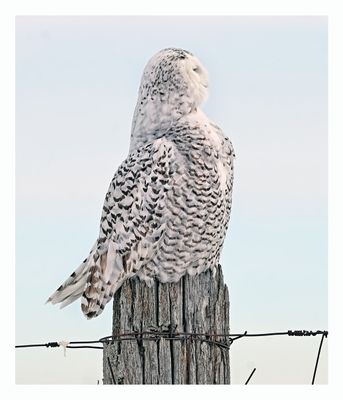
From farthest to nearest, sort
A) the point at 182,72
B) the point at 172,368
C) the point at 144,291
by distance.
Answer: the point at 182,72
the point at 144,291
the point at 172,368

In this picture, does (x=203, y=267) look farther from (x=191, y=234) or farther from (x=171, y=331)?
(x=171, y=331)

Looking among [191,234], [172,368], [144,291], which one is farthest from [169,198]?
[172,368]

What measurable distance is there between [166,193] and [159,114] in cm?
44

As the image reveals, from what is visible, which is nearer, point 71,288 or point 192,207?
point 192,207

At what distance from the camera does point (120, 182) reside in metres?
3.74

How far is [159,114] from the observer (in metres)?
3.83

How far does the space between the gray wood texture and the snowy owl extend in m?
0.14

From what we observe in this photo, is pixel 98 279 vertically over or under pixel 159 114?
under

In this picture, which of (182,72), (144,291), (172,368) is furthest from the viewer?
(182,72)

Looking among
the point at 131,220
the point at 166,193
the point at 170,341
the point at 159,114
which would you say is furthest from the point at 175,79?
the point at 170,341

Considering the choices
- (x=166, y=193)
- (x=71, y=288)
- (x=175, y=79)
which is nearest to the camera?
(x=166, y=193)

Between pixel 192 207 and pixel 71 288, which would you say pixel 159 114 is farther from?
pixel 71 288
